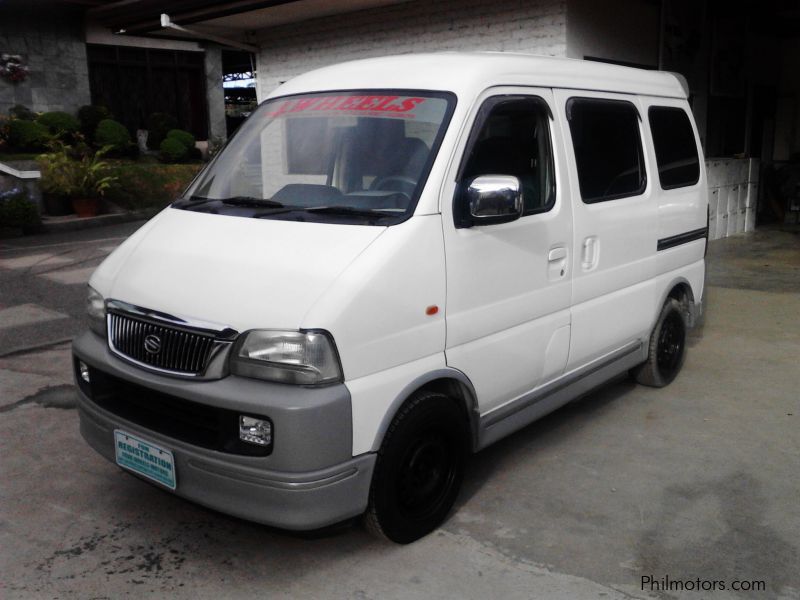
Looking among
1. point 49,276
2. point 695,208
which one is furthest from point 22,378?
point 695,208

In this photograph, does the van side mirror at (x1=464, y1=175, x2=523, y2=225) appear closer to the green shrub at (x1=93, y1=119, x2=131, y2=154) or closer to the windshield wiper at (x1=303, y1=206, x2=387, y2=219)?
the windshield wiper at (x1=303, y1=206, x2=387, y2=219)

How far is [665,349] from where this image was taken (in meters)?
5.49

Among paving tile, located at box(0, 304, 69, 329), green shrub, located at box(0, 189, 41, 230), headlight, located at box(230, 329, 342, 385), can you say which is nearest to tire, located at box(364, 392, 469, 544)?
headlight, located at box(230, 329, 342, 385)

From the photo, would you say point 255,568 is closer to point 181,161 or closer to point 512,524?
point 512,524

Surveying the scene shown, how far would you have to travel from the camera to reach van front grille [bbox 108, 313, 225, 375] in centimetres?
304

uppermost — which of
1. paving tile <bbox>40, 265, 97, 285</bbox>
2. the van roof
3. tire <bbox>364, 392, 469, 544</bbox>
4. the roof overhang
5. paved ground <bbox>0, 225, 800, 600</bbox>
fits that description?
the roof overhang

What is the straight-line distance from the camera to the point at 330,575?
3273 millimetres

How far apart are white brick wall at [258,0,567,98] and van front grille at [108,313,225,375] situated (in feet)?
21.7

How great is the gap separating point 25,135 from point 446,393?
48.0 feet

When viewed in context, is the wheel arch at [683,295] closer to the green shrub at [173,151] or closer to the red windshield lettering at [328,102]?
the red windshield lettering at [328,102]

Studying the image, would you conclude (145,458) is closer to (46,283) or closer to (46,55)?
(46,283)

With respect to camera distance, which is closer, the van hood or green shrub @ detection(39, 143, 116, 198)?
the van hood

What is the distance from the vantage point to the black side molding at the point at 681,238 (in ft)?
16.7

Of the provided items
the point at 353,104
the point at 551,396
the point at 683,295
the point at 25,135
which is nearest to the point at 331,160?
the point at 353,104
